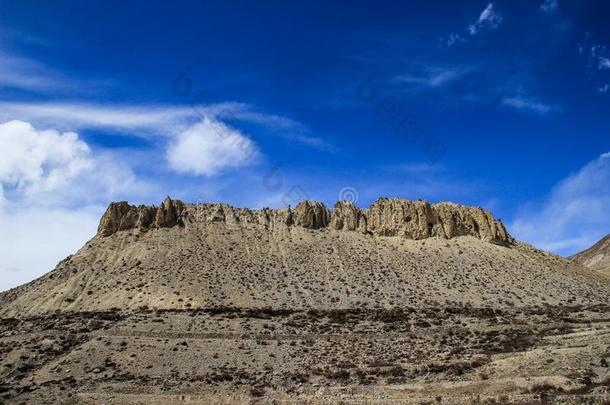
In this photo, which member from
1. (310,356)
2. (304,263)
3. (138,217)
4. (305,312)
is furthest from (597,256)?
(310,356)

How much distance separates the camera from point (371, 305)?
212 feet

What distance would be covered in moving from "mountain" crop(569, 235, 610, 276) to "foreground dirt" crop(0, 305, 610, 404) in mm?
81543

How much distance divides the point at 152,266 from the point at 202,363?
32276 millimetres

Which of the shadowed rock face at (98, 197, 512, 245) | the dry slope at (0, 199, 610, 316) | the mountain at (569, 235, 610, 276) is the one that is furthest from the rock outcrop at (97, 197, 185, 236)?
A: the mountain at (569, 235, 610, 276)

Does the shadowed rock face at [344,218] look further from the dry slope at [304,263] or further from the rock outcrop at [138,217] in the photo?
the dry slope at [304,263]

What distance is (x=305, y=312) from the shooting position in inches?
2373

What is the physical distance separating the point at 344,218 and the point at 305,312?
3423cm

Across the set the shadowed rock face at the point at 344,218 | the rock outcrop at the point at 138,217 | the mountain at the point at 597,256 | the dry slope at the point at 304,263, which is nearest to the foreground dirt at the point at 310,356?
the dry slope at the point at 304,263

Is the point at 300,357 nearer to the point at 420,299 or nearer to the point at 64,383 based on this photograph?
the point at 64,383

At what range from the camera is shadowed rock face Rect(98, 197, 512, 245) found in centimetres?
8656

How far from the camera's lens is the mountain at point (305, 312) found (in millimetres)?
36156

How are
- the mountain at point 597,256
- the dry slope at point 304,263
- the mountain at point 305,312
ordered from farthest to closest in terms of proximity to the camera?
1. the mountain at point 597,256
2. the dry slope at point 304,263
3. the mountain at point 305,312

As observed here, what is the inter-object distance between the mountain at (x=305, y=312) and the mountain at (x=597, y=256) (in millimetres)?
55894

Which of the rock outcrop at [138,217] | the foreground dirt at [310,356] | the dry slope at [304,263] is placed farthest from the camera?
the rock outcrop at [138,217]
